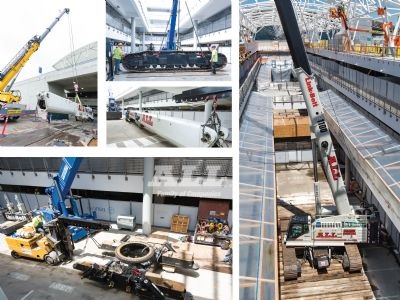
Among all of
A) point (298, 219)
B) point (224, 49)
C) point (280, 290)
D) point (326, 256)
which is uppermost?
point (224, 49)

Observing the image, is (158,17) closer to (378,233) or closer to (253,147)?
(378,233)

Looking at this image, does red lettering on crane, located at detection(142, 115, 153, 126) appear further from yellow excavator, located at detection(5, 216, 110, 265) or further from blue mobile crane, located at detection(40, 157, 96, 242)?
yellow excavator, located at detection(5, 216, 110, 265)

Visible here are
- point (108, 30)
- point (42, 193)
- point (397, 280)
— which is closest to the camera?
point (108, 30)

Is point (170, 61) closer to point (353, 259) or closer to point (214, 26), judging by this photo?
point (214, 26)

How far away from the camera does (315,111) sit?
6125 millimetres

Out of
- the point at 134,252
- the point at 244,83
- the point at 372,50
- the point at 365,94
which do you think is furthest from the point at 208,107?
the point at 372,50

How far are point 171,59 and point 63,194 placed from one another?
4.11 m

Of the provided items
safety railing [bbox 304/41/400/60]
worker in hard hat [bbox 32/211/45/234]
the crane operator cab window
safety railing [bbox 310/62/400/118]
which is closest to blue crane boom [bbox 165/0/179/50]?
the crane operator cab window

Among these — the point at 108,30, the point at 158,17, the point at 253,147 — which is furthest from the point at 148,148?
the point at 253,147

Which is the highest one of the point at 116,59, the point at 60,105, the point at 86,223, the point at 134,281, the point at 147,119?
the point at 116,59

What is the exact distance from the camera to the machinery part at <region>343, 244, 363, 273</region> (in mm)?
6035

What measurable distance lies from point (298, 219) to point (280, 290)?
1245 millimetres

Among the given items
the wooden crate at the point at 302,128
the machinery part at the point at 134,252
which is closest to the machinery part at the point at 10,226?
the machinery part at the point at 134,252

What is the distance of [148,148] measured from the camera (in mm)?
2451
